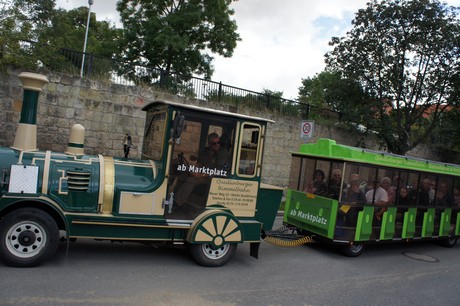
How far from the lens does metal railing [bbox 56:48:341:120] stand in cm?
1269

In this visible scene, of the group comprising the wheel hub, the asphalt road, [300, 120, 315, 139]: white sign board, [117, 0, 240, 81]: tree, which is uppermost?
[117, 0, 240, 81]: tree

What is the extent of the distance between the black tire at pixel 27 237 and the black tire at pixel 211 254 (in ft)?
6.61

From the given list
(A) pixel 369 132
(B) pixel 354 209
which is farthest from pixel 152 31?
(B) pixel 354 209

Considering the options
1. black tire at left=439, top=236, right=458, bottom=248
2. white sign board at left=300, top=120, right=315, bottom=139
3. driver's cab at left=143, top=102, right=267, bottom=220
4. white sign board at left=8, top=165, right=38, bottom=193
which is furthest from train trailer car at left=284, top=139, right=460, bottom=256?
white sign board at left=8, top=165, right=38, bottom=193

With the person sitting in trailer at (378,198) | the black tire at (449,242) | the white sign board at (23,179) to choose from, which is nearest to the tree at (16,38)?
the white sign board at (23,179)

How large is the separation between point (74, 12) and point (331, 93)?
29039 millimetres

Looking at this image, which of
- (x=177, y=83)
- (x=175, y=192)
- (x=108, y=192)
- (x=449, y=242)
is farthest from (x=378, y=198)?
(x=177, y=83)

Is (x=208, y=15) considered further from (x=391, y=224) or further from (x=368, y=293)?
(x=368, y=293)

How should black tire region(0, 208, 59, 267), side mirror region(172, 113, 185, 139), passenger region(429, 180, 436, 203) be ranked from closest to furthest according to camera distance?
black tire region(0, 208, 59, 267), side mirror region(172, 113, 185, 139), passenger region(429, 180, 436, 203)

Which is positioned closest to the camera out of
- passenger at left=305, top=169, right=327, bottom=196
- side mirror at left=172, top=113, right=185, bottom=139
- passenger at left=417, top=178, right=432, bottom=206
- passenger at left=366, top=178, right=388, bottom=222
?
side mirror at left=172, top=113, right=185, bottom=139

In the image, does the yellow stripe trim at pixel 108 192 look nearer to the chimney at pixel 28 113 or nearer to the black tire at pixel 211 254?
the chimney at pixel 28 113

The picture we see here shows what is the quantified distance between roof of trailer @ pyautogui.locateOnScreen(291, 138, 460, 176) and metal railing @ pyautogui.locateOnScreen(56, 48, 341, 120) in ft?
22.3

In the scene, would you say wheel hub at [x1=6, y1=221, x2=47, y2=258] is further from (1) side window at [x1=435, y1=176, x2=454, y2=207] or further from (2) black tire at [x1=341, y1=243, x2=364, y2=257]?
(1) side window at [x1=435, y1=176, x2=454, y2=207]

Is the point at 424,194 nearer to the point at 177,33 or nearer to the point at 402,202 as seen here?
the point at 402,202
